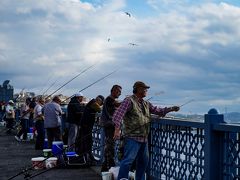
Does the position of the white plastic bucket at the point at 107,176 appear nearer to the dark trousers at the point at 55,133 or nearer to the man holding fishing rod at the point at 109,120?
the man holding fishing rod at the point at 109,120

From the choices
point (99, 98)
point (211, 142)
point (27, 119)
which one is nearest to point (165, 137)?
point (211, 142)

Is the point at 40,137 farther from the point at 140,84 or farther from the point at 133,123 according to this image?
the point at 140,84

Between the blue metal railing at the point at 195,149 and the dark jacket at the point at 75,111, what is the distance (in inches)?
153

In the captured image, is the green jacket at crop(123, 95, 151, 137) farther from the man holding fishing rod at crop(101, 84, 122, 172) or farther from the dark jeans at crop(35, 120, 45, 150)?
the dark jeans at crop(35, 120, 45, 150)

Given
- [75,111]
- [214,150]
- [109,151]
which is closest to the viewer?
[214,150]

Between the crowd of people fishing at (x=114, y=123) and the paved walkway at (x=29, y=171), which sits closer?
the crowd of people fishing at (x=114, y=123)

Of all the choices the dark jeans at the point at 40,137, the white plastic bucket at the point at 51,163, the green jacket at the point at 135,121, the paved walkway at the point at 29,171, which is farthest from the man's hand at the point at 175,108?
the dark jeans at the point at 40,137

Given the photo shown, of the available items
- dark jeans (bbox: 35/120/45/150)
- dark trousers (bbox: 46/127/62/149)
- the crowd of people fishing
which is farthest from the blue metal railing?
dark jeans (bbox: 35/120/45/150)

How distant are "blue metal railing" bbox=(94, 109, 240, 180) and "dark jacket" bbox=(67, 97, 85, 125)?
390 centimetres

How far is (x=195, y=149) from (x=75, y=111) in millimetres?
6077

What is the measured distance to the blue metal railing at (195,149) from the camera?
6.07m

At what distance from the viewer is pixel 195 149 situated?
6.89m

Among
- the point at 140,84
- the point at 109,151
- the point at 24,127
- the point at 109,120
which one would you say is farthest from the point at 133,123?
the point at 24,127

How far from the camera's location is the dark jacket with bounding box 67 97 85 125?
12398mm
